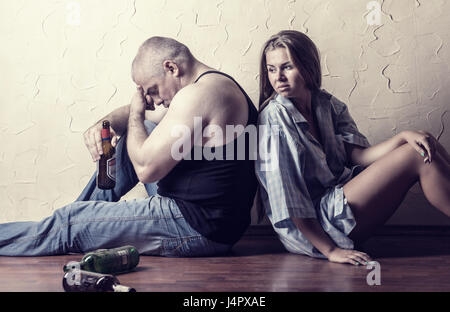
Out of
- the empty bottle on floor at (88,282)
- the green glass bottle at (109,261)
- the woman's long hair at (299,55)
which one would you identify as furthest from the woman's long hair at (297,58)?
the empty bottle on floor at (88,282)

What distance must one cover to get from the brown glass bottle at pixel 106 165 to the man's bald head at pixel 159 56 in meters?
0.22

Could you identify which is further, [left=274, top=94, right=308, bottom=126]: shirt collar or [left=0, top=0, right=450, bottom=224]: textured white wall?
[left=0, top=0, right=450, bottom=224]: textured white wall

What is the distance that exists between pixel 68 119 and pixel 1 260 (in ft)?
2.19

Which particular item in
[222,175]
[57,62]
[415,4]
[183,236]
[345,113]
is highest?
[415,4]

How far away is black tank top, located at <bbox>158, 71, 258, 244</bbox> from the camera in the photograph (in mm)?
1611

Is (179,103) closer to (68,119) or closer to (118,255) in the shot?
(118,255)

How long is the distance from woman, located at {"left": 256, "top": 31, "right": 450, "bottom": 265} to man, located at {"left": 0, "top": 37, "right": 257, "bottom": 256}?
118 millimetres

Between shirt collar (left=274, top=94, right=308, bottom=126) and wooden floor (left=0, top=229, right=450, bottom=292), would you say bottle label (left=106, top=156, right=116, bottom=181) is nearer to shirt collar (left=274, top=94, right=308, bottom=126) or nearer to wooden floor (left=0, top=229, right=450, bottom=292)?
wooden floor (left=0, top=229, right=450, bottom=292)

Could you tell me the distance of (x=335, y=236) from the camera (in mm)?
1588

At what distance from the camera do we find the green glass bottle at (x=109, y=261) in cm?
144

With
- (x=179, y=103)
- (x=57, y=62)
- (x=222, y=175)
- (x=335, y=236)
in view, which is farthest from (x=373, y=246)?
(x=57, y=62)

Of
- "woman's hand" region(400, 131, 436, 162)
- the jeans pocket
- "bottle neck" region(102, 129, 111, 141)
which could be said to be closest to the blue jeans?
the jeans pocket

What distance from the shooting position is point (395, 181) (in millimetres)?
1558

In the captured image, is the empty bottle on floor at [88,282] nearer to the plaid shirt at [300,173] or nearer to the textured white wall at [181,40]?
the plaid shirt at [300,173]
